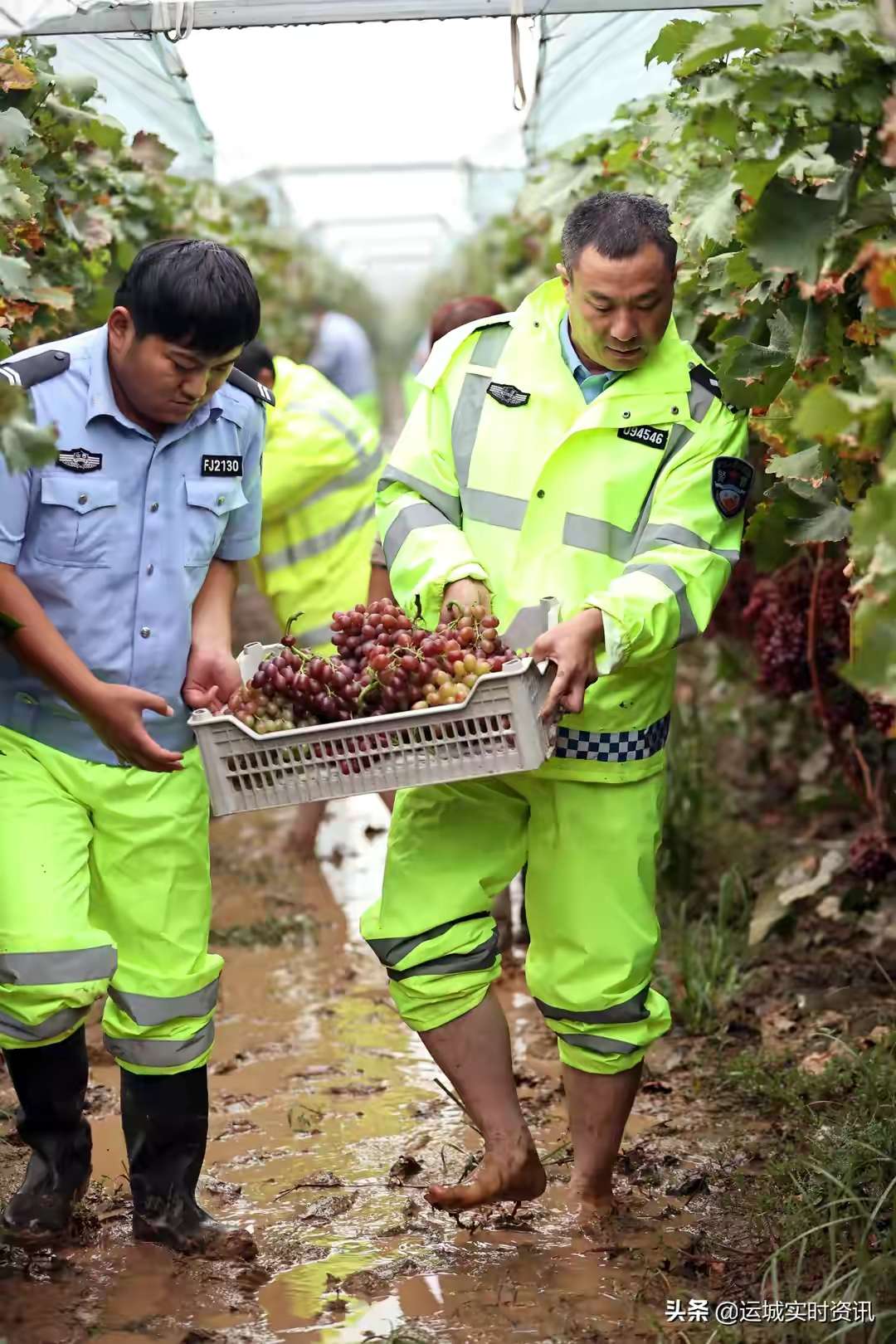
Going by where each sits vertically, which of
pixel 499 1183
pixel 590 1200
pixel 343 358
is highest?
pixel 499 1183

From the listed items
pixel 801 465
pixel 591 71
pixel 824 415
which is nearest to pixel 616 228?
pixel 801 465

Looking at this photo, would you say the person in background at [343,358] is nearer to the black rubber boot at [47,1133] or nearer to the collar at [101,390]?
the collar at [101,390]

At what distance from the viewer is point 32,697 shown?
3439 mm

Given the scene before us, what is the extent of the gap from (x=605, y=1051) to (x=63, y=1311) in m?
1.20

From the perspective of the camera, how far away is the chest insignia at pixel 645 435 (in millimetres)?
3625

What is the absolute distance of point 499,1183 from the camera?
11.7ft

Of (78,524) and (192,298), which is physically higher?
(192,298)

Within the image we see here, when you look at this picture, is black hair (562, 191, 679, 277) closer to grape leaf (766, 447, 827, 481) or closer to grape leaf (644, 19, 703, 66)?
grape leaf (644, 19, 703, 66)

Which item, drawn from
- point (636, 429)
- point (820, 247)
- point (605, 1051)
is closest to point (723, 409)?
point (636, 429)

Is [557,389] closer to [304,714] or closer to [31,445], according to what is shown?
[304,714]

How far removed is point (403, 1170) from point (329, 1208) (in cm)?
25

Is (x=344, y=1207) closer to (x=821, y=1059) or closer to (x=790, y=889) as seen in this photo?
(x=821, y=1059)

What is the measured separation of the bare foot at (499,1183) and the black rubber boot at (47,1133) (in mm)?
721

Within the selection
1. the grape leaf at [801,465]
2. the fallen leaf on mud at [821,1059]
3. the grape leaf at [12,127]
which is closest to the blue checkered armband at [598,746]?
the grape leaf at [801,465]
